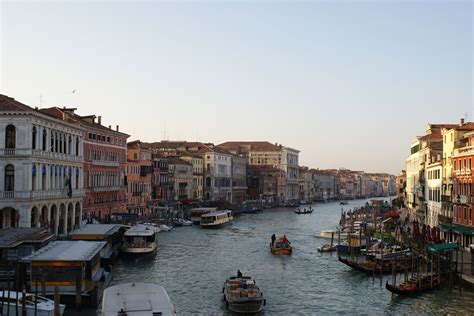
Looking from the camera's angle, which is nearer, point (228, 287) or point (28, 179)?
point (228, 287)

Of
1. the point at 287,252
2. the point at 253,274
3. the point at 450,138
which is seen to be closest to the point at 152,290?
the point at 253,274

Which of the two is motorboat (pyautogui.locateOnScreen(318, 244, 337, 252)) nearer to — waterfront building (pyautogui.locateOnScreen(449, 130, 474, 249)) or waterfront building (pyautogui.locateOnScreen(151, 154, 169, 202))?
waterfront building (pyautogui.locateOnScreen(449, 130, 474, 249))

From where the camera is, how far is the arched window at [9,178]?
21.4m

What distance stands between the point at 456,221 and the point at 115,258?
42.3ft

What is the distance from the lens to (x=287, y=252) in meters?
25.9

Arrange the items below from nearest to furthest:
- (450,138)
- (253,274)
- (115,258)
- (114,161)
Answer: (253,274) < (115,258) < (450,138) < (114,161)

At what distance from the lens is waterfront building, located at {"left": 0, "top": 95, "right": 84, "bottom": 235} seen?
21203mm

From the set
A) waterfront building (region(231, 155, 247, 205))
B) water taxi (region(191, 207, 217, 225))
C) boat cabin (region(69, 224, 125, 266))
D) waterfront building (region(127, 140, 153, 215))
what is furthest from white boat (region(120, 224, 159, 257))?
waterfront building (region(231, 155, 247, 205))

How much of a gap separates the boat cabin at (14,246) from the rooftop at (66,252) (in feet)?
1.66

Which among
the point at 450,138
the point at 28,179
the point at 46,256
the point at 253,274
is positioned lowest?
the point at 253,274

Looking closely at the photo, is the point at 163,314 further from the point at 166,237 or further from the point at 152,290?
the point at 166,237

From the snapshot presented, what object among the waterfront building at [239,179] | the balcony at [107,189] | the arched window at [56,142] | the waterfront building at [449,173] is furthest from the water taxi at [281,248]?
the waterfront building at [239,179]

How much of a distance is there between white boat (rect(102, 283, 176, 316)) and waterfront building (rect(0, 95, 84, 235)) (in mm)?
10569

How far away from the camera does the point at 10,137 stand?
843 inches
